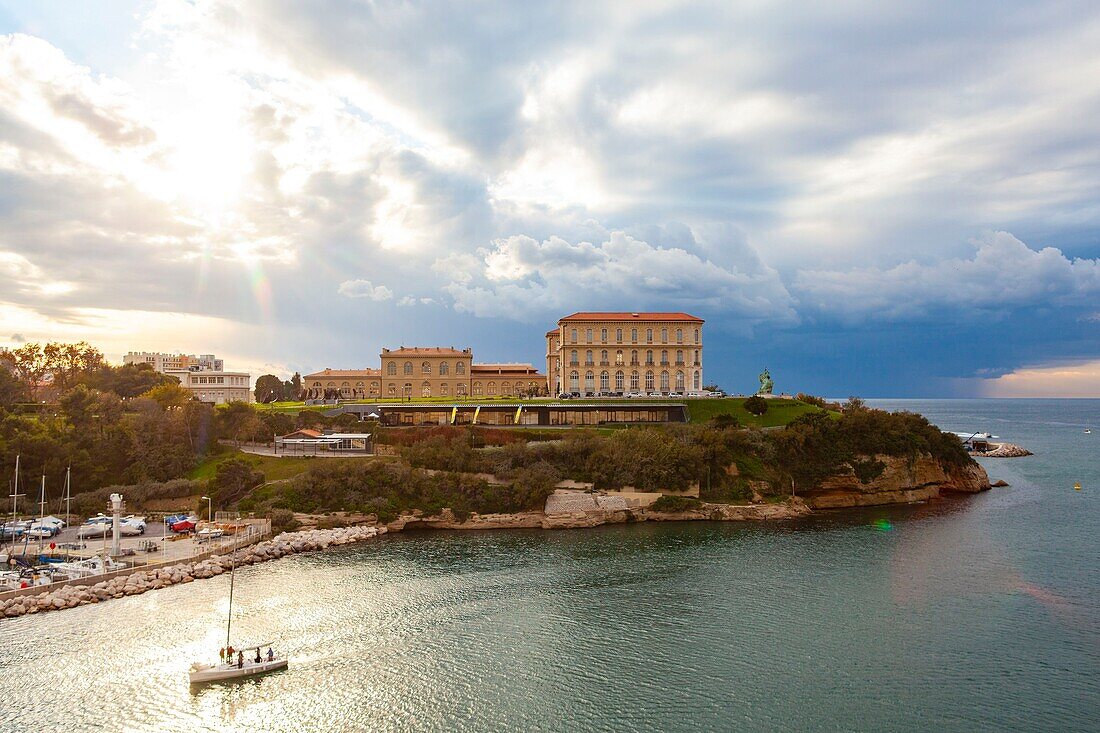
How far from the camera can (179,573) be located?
33.9 metres

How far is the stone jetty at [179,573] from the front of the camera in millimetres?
29609

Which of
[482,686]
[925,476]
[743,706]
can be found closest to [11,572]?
[482,686]

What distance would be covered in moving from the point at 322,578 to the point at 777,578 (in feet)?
74.2

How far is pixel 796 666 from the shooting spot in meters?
23.3

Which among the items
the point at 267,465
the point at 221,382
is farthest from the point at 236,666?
Answer: the point at 221,382

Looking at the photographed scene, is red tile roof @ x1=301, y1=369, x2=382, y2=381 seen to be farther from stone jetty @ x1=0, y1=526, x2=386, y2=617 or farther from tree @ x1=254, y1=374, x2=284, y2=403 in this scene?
stone jetty @ x1=0, y1=526, x2=386, y2=617

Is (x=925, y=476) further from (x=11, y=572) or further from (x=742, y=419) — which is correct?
(x=11, y=572)

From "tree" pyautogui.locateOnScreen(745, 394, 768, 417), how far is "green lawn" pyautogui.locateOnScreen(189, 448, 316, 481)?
4217 centimetres

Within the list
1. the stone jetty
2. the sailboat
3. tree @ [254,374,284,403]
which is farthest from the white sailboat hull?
tree @ [254,374,284,403]

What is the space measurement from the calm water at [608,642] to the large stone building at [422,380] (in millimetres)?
55239

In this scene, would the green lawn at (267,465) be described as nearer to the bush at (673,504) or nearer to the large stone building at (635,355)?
the bush at (673,504)

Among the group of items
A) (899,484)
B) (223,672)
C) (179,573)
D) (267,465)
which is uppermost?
(267,465)

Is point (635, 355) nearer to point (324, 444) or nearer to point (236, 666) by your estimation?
point (324, 444)

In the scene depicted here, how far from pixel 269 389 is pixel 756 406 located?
68067 mm
